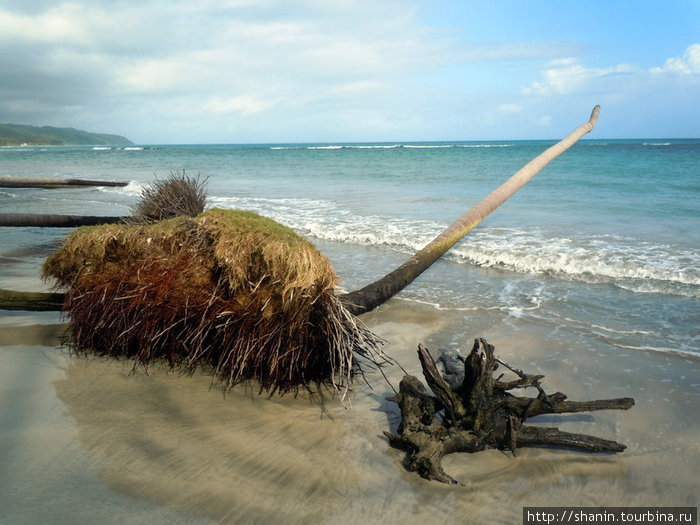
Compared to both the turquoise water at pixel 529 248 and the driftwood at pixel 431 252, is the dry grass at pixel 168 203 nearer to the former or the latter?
the driftwood at pixel 431 252

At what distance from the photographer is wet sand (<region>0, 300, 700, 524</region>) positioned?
2361 millimetres

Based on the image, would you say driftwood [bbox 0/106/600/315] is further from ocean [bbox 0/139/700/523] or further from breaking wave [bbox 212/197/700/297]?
breaking wave [bbox 212/197/700/297]

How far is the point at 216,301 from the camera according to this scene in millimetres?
3512

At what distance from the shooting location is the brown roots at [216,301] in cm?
334

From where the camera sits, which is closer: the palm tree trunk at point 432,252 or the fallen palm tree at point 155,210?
the palm tree trunk at point 432,252

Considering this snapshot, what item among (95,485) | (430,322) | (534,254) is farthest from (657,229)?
(95,485)

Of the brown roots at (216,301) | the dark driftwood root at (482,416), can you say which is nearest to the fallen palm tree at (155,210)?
the brown roots at (216,301)

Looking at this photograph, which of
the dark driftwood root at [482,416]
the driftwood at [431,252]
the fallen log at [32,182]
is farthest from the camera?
the fallen log at [32,182]

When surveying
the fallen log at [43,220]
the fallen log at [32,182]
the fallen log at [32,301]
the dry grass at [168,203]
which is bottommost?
the fallen log at [32,301]

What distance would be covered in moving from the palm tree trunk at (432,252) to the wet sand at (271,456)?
1139 mm

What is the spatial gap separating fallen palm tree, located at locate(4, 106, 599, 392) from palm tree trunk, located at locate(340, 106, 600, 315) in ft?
1.54

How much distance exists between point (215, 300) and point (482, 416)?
1.96 meters

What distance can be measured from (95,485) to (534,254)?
278 inches

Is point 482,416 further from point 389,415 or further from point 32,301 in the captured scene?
point 32,301
